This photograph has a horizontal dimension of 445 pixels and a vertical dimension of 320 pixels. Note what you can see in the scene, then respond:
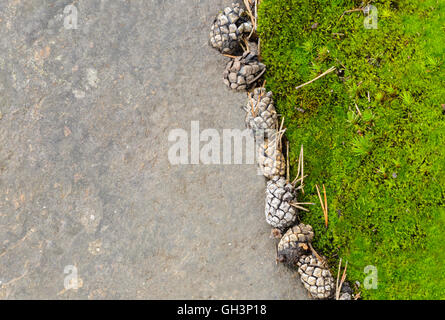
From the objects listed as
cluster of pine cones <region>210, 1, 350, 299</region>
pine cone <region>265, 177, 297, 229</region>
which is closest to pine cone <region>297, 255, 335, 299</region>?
cluster of pine cones <region>210, 1, 350, 299</region>

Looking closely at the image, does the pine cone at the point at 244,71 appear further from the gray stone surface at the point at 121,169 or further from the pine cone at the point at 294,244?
the pine cone at the point at 294,244

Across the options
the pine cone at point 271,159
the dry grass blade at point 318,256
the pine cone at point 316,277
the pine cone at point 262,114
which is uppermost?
the pine cone at point 262,114

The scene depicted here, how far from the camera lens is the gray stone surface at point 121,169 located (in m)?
3.42

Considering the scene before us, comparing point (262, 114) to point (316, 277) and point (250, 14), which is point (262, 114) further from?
point (316, 277)

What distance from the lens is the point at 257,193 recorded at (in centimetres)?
344

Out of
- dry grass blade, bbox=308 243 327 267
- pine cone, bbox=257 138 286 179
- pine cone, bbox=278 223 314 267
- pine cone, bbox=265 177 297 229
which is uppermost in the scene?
pine cone, bbox=257 138 286 179

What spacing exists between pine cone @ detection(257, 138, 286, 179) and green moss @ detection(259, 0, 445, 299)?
124mm

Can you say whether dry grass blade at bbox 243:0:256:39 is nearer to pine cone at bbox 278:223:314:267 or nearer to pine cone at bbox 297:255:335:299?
pine cone at bbox 278:223:314:267

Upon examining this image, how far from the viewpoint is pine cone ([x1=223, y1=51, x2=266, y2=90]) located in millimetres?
3414

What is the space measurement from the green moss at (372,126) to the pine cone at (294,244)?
0.10m

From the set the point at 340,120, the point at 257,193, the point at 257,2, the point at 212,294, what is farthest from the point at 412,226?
the point at 257,2

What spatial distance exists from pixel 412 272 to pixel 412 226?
0.33m

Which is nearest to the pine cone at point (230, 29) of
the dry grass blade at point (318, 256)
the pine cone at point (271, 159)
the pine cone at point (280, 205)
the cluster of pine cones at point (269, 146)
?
the cluster of pine cones at point (269, 146)

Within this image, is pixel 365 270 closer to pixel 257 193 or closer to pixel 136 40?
pixel 257 193
